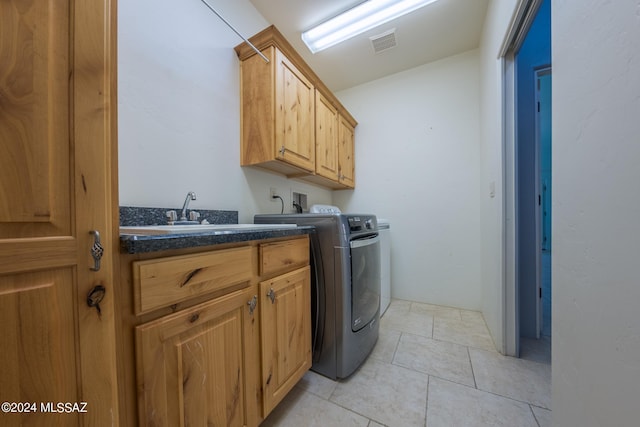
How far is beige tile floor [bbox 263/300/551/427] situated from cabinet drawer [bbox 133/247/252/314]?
0.79 meters

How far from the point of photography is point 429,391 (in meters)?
1.14

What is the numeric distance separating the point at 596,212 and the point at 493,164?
1248 millimetres

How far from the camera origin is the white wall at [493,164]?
1407 mm

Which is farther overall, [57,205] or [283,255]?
[283,255]

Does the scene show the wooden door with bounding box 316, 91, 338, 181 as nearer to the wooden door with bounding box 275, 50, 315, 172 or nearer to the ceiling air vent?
the wooden door with bounding box 275, 50, 315, 172

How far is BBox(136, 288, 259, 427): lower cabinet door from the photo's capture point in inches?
21.7

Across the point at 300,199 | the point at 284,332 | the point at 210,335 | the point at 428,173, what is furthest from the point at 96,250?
the point at 428,173

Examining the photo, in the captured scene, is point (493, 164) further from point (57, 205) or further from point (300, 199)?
point (57, 205)

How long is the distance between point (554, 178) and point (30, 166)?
134 centimetres

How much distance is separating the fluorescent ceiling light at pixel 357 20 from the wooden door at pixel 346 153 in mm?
690

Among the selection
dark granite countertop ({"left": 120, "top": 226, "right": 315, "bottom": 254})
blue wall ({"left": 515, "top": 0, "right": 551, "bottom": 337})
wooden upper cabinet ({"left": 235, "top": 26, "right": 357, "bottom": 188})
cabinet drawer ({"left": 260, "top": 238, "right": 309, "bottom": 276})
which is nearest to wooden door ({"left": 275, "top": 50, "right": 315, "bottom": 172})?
wooden upper cabinet ({"left": 235, "top": 26, "right": 357, "bottom": 188})

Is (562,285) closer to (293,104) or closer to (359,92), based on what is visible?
(293,104)

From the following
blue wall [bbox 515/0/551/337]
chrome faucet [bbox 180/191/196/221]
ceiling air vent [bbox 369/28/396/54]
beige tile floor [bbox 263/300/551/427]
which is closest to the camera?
beige tile floor [bbox 263/300/551/427]

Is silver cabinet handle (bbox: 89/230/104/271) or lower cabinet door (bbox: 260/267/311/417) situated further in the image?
lower cabinet door (bbox: 260/267/311/417)
